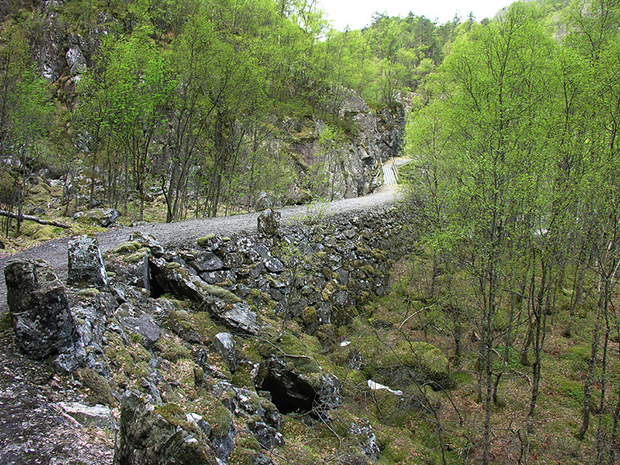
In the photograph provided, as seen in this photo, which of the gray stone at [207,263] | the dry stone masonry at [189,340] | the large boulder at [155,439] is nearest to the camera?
the large boulder at [155,439]

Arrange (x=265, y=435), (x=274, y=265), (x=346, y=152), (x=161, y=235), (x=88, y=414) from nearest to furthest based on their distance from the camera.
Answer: (x=88, y=414), (x=265, y=435), (x=161, y=235), (x=274, y=265), (x=346, y=152)

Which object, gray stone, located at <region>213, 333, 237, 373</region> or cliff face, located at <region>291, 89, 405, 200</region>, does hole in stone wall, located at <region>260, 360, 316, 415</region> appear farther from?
cliff face, located at <region>291, 89, 405, 200</region>

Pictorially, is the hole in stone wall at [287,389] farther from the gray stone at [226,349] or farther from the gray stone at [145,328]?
the gray stone at [145,328]

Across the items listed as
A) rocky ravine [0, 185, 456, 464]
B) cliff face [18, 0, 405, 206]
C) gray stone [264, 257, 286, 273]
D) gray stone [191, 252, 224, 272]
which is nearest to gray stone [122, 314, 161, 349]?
rocky ravine [0, 185, 456, 464]

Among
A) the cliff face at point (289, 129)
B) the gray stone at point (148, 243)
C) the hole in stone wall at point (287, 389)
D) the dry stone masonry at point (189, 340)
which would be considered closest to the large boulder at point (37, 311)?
the dry stone masonry at point (189, 340)

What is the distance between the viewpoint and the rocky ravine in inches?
122

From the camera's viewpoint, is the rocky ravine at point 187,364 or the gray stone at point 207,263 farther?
the gray stone at point 207,263

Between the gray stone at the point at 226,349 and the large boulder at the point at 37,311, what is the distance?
120 inches

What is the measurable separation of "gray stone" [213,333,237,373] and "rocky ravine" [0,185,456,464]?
0.02 m

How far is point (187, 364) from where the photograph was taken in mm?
5809

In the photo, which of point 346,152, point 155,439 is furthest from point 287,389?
point 346,152

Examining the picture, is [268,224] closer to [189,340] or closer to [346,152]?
[189,340]

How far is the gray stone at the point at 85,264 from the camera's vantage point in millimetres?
6137

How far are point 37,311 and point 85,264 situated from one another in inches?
90.9
